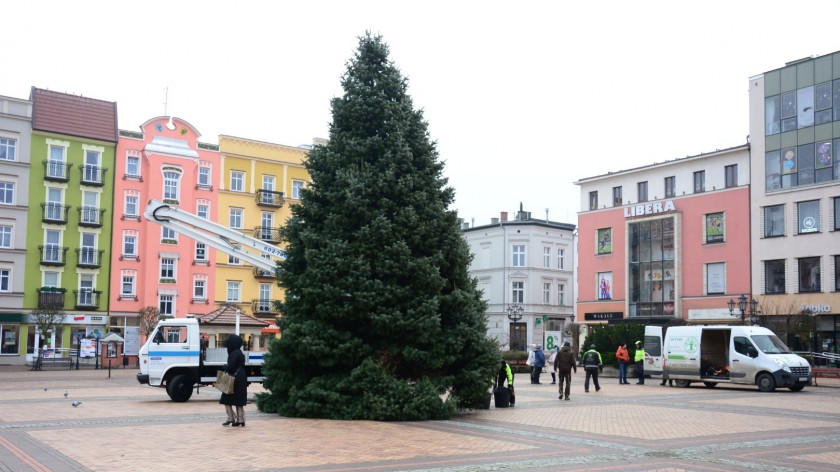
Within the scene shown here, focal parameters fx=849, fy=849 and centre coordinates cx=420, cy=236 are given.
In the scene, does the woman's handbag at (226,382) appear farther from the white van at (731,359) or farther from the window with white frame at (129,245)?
the window with white frame at (129,245)

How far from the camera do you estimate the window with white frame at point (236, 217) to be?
2350 inches

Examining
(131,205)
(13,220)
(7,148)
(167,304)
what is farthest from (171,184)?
(7,148)

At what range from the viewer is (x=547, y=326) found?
2837 inches

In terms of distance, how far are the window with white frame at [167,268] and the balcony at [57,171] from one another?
799 centimetres

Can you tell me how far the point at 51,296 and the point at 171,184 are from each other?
1056 cm

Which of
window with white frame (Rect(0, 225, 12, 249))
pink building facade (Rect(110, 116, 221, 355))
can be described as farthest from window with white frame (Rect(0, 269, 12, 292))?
pink building facade (Rect(110, 116, 221, 355))

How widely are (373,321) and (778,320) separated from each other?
117ft

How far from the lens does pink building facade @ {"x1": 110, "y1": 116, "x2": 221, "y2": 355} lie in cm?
5575

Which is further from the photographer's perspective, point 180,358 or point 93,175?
point 93,175

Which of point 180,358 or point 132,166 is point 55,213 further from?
point 180,358

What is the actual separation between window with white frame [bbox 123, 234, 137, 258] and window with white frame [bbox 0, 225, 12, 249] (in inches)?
271

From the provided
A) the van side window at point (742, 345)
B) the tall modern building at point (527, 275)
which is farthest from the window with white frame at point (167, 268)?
the van side window at point (742, 345)

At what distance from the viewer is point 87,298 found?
54312mm

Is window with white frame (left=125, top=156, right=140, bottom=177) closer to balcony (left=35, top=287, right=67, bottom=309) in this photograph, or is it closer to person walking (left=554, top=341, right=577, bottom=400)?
balcony (left=35, top=287, right=67, bottom=309)
